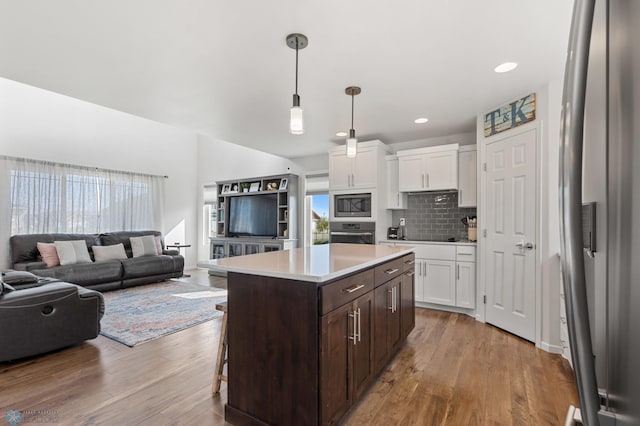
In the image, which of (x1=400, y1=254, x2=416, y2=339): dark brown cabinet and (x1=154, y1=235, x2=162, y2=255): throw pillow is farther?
(x1=154, y1=235, x2=162, y2=255): throw pillow

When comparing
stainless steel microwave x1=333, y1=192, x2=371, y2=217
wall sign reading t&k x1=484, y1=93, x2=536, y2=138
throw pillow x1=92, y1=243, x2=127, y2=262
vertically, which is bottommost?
throw pillow x1=92, y1=243, x2=127, y2=262

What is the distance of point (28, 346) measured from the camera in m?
2.49

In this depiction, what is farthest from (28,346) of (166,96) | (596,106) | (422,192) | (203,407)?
(422,192)

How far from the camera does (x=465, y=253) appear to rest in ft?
12.3

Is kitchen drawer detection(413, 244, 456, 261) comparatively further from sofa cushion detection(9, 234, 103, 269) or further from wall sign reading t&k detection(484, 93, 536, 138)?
sofa cushion detection(9, 234, 103, 269)

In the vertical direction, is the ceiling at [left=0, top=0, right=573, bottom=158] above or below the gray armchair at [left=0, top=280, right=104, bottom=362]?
above

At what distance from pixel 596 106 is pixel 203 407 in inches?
90.6

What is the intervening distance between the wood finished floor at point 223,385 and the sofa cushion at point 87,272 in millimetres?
2181

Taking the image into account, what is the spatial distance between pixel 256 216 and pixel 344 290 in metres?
4.99

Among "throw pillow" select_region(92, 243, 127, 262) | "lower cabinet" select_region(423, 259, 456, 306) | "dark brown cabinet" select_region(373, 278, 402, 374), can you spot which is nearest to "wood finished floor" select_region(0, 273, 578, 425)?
"dark brown cabinet" select_region(373, 278, 402, 374)

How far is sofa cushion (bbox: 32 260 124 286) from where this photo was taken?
4449 millimetres

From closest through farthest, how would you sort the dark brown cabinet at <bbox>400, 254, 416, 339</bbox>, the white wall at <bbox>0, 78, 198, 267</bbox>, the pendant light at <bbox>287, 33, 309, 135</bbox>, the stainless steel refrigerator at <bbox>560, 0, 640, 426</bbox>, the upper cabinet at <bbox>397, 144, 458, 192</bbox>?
the stainless steel refrigerator at <bbox>560, 0, 640, 426</bbox> < the pendant light at <bbox>287, 33, 309, 135</bbox> < the dark brown cabinet at <bbox>400, 254, 416, 339</bbox> < the upper cabinet at <bbox>397, 144, 458, 192</bbox> < the white wall at <bbox>0, 78, 198, 267</bbox>

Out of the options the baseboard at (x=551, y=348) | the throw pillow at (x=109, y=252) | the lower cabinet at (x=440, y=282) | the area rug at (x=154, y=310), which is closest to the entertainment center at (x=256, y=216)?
the area rug at (x=154, y=310)

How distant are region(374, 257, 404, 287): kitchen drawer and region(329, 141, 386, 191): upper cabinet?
1868mm
